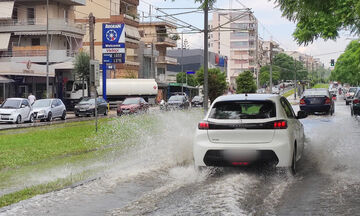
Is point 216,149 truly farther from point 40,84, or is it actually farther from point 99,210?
point 40,84

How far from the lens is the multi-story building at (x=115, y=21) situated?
6619 cm

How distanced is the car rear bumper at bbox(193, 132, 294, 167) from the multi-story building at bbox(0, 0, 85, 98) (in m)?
45.1

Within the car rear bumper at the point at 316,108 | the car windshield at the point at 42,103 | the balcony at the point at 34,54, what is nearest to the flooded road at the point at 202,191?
the car rear bumper at the point at 316,108

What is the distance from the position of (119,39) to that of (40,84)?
28.1 m

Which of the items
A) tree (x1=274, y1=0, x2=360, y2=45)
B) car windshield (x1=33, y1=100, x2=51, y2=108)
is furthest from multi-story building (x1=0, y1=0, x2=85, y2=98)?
tree (x1=274, y1=0, x2=360, y2=45)

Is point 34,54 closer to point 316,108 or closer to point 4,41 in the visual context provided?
point 4,41

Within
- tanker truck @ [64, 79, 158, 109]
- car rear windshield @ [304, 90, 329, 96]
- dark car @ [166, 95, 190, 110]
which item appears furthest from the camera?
tanker truck @ [64, 79, 158, 109]

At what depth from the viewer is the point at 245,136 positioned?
28.9 feet

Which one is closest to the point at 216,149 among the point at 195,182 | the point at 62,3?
the point at 195,182

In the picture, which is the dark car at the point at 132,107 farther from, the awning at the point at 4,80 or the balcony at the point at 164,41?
the balcony at the point at 164,41

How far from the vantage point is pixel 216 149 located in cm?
889

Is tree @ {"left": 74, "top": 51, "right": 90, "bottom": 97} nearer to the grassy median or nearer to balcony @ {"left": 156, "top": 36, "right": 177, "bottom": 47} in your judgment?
the grassy median

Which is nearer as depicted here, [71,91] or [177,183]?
[177,183]

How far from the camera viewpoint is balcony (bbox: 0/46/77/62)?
54.5 metres
